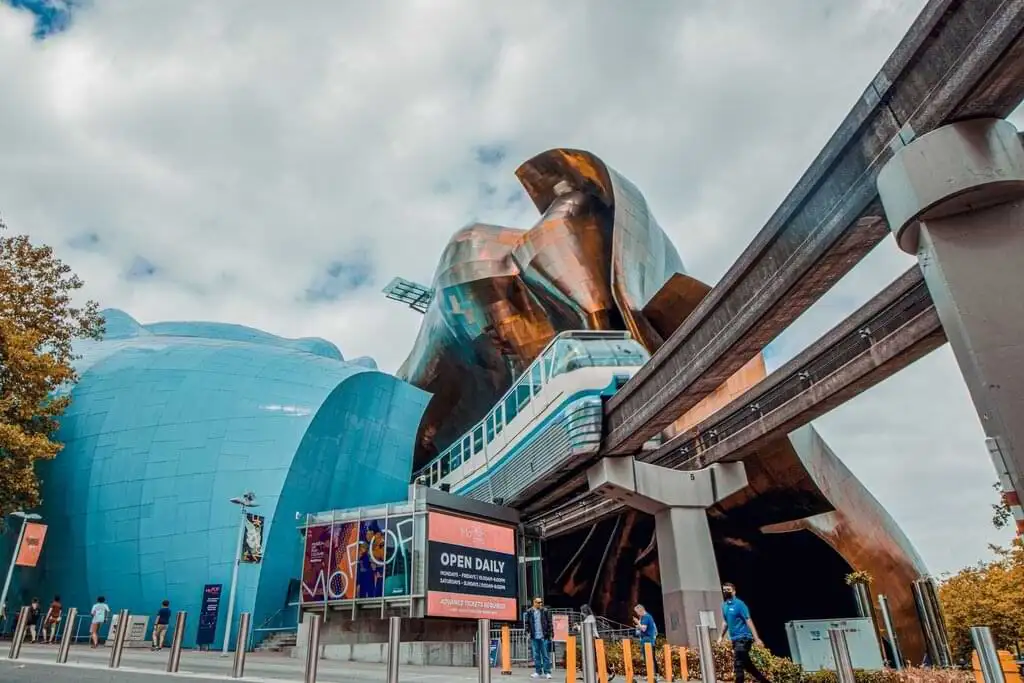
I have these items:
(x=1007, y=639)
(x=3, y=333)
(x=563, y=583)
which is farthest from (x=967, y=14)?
(x=1007, y=639)

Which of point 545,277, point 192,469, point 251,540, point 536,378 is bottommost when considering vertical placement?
point 251,540

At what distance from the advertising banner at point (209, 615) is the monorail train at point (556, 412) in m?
11.1

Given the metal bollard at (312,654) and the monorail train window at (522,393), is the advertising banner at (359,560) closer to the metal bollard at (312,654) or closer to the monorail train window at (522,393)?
the monorail train window at (522,393)

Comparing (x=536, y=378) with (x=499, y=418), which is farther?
(x=499, y=418)

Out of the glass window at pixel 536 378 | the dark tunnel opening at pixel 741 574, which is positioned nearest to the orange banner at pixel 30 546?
the glass window at pixel 536 378

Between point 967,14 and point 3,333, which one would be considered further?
point 3,333

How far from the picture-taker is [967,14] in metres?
7.80

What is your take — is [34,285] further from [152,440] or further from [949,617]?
[949,617]

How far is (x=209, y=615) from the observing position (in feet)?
80.3

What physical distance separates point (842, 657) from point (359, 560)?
18.1 m

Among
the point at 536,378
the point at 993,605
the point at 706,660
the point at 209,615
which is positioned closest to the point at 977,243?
the point at 706,660

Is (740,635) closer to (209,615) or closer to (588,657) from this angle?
(588,657)

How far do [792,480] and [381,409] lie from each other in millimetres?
21661

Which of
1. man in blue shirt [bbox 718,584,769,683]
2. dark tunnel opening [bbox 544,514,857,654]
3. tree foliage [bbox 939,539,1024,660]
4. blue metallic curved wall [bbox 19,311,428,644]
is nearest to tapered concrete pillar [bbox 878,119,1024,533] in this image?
man in blue shirt [bbox 718,584,769,683]
